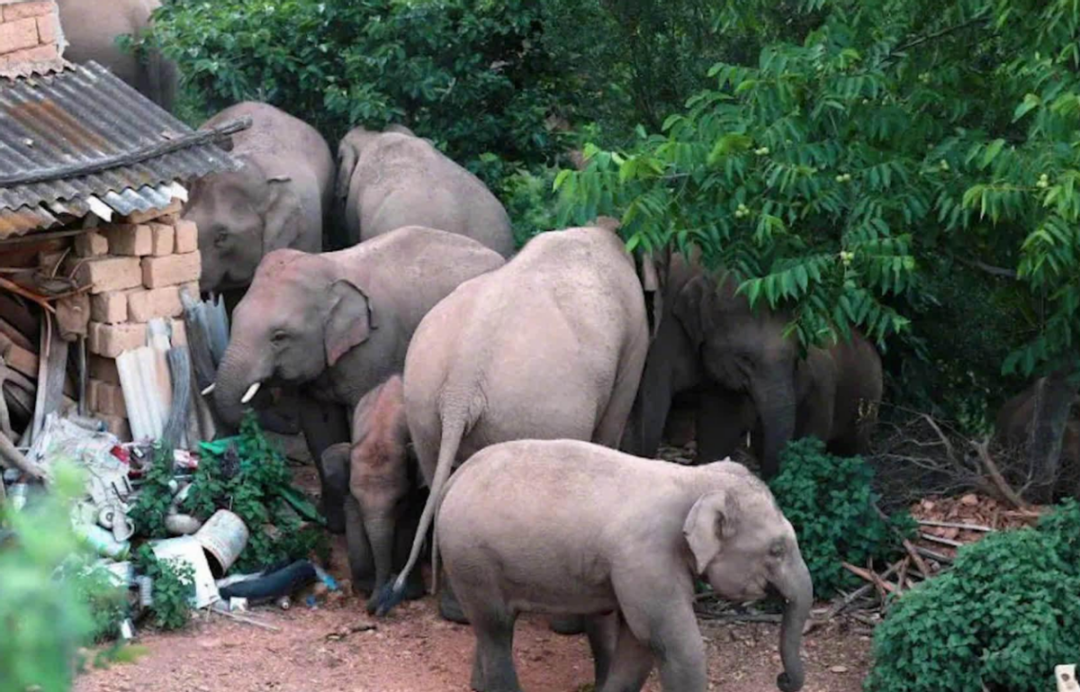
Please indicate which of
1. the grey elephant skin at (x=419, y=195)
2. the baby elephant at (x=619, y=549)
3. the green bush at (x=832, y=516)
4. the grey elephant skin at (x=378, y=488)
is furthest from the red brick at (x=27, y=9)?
the green bush at (x=832, y=516)

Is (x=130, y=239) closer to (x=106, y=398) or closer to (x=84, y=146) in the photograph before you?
(x=84, y=146)

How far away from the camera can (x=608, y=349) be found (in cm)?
873

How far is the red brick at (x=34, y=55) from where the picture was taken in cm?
1047

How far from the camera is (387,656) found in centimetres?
841

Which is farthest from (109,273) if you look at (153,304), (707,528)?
(707,528)

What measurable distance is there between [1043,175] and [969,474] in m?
2.43

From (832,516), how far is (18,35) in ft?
17.8

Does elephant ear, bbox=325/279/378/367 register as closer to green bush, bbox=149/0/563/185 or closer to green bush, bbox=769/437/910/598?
green bush, bbox=769/437/910/598

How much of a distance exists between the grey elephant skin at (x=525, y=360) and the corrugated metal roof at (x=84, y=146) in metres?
1.75

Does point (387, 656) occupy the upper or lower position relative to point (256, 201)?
lower

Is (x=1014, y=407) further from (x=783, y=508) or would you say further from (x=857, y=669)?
(x=857, y=669)

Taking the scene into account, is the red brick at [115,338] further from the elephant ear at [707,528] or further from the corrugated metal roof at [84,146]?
the elephant ear at [707,528]

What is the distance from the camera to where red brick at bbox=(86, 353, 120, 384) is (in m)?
9.80

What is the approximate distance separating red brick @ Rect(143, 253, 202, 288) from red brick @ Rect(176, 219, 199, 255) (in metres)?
0.03
